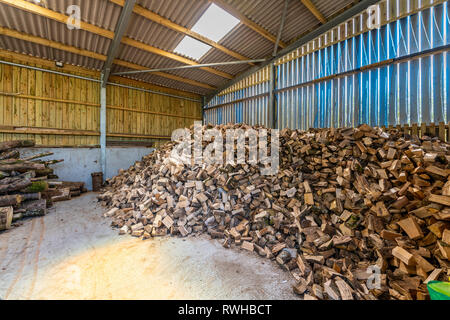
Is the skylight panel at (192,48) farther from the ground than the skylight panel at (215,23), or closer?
closer

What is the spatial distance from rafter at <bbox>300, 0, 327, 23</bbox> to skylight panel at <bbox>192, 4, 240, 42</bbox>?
7.08ft

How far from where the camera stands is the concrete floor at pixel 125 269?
7.52 ft

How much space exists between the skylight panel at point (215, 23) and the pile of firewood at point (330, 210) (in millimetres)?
4481

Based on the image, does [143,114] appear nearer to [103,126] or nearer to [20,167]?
[103,126]

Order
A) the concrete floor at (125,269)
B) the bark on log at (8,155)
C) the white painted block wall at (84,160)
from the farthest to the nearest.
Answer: the white painted block wall at (84,160)
the bark on log at (8,155)
the concrete floor at (125,269)

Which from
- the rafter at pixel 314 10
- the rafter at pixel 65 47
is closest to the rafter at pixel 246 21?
the rafter at pixel 314 10

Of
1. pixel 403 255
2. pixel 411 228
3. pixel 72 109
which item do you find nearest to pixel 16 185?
pixel 72 109

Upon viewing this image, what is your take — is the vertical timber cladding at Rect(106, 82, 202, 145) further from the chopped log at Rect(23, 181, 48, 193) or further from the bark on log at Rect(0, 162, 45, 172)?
the chopped log at Rect(23, 181, 48, 193)

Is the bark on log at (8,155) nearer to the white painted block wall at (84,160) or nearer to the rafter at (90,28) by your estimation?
the white painted block wall at (84,160)

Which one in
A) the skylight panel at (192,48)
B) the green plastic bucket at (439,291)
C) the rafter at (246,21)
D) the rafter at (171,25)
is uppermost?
the rafter at (246,21)

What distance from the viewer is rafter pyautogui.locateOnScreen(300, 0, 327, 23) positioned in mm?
5879

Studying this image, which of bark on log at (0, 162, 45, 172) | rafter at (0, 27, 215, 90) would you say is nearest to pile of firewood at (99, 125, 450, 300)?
bark on log at (0, 162, 45, 172)

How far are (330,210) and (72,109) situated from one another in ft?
33.7
